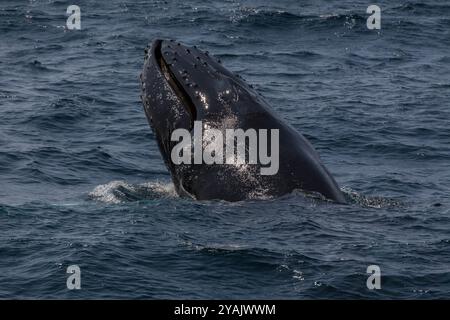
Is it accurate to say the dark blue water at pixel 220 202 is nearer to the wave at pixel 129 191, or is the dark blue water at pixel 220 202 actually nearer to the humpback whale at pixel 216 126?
the wave at pixel 129 191

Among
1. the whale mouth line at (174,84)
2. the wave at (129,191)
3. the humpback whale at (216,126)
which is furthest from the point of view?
the wave at (129,191)

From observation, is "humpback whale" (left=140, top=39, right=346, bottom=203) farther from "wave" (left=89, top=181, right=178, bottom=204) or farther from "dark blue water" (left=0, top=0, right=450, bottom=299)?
"wave" (left=89, top=181, right=178, bottom=204)

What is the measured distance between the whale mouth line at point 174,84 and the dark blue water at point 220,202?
58.2 inches

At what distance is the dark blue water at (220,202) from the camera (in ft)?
50.3

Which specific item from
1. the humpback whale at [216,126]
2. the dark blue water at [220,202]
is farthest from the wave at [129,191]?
the humpback whale at [216,126]

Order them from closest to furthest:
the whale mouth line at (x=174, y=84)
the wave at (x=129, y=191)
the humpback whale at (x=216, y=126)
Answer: the humpback whale at (x=216, y=126)
the whale mouth line at (x=174, y=84)
the wave at (x=129, y=191)

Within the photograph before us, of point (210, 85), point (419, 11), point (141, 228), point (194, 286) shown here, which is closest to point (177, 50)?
point (210, 85)

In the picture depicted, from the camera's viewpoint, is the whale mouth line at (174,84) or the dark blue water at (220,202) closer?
the dark blue water at (220,202)

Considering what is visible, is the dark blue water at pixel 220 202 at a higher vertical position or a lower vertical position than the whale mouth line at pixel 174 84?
lower

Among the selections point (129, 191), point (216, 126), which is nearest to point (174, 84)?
point (216, 126)

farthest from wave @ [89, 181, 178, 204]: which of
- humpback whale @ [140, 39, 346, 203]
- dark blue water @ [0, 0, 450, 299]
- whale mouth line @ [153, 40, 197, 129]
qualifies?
whale mouth line @ [153, 40, 197, 129]

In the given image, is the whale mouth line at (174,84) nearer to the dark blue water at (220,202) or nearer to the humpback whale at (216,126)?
the humpback whale at (216,126)

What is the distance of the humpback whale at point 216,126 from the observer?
645 inches
